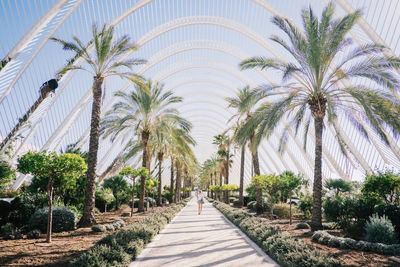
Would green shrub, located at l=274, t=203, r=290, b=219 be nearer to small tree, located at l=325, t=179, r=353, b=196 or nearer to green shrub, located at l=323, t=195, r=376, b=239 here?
small tree, located at l=325, t=179, r=353, b=196

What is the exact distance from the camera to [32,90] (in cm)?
1741

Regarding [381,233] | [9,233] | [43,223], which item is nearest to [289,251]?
[381,233]

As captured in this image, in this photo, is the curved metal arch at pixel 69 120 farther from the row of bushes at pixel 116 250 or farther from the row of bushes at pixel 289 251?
the row of bushes at pixel 289 251

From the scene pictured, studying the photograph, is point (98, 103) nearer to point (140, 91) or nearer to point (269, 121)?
point (140, 91)

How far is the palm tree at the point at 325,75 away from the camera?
9953 millimetres

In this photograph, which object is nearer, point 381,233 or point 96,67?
point 381,233

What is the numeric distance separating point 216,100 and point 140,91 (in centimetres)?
3001

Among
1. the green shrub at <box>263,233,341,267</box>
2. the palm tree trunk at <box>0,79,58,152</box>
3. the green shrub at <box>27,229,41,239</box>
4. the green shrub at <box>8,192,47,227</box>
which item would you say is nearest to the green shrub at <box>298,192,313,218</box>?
the green shrub at <box>263,233,341,267</box>

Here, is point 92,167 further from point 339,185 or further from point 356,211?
point 339,185

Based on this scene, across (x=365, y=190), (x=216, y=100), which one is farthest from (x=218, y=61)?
(x=365, y=190)

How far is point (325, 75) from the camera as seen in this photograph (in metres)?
11.8

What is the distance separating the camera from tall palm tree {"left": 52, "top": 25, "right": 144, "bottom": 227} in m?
11.3

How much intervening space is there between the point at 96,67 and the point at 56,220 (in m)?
7.10

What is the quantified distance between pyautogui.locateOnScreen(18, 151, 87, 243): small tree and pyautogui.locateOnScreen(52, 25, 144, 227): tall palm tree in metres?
2.70
